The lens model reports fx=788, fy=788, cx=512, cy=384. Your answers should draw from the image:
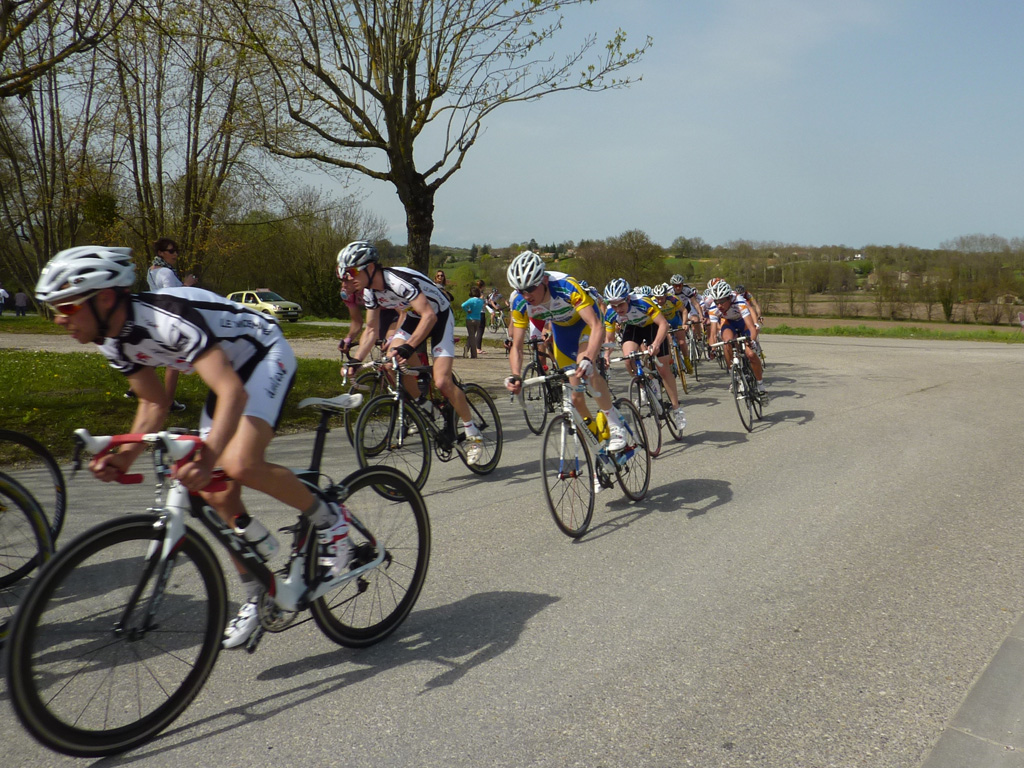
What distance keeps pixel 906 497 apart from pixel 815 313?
147 ft

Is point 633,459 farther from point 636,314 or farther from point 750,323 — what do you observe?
point 750,323

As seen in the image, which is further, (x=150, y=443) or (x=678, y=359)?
(x=678, y=359)

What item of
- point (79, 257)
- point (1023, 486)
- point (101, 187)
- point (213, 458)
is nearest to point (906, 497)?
point (1023, 486)

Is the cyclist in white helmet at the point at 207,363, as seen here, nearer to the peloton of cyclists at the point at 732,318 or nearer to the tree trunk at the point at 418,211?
the peloton of cyclists at the point at 732,318

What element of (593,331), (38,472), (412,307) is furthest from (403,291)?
(38,472)

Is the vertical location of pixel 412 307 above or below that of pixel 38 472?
above

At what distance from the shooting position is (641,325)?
32.6 ft

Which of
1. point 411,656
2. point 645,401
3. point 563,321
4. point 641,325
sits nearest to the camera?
point 411,656

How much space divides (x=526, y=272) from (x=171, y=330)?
352 cm

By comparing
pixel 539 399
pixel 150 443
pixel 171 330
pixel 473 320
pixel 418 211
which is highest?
pixel 418 211

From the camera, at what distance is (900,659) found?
3549 millimetres

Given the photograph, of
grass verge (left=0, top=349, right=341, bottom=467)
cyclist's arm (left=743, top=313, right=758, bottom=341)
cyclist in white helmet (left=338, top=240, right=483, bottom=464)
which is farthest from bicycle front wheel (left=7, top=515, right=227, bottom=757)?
cyclist's arm (left=743, top=313, right=758, bottom=341)

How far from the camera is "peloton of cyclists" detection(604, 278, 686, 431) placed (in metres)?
9.25

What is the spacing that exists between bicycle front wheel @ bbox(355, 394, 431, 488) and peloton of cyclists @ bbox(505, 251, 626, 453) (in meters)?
0.96
